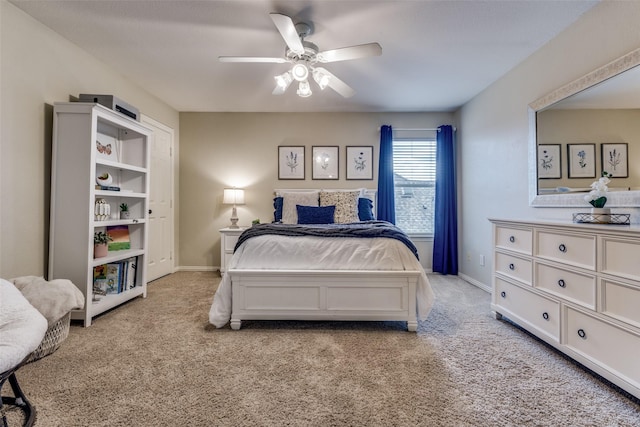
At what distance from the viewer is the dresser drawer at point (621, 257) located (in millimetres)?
1436

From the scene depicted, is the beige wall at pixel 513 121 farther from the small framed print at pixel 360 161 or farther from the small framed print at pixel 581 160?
the small framed print at pixel 360 161

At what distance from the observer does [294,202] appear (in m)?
3.80

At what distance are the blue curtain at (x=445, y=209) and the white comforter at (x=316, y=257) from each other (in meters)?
2.10

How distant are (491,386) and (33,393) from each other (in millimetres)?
2469

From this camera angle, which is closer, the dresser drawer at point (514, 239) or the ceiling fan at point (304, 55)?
the ceiling fan at point (304, 55)

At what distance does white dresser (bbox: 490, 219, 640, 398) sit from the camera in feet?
4.79

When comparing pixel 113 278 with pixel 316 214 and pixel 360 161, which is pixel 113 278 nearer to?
pixel 316 214

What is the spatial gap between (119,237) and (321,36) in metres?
2.78

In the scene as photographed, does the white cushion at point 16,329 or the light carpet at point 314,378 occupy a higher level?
the white cushion at point 16,329

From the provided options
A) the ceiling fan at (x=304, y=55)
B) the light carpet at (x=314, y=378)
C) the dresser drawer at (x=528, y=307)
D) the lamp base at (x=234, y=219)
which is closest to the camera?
the light carpet at (x=314, y=378)

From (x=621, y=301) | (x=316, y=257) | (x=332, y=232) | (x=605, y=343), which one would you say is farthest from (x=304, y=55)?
(x=605, y=343)

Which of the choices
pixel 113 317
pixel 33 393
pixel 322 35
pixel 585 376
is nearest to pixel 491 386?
pixel 585 376

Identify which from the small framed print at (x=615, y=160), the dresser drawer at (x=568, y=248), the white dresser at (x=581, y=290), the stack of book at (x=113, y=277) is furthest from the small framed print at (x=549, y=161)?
the stack of book at (x=113, y=277)

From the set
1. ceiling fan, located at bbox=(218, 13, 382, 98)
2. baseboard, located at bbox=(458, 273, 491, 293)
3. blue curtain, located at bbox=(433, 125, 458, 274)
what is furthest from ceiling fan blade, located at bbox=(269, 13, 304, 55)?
baseboard, located at bbox=(458, 273, 491, 293)
